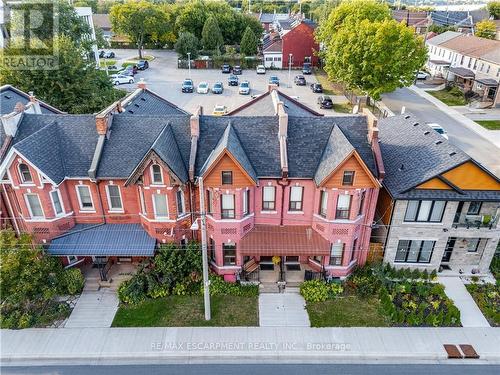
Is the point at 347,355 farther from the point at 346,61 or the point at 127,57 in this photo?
the point at 127,57

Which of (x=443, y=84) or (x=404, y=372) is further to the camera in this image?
(x=443, y=84)

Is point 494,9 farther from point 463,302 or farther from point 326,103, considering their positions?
point 463,302

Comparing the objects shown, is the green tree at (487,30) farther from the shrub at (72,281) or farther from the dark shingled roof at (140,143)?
the shrub at (72,281)

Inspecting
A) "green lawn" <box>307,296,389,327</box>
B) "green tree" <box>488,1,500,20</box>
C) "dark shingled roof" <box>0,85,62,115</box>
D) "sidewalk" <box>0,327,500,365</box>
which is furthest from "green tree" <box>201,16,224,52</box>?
"green tree" <box>488,1,500,20</box>

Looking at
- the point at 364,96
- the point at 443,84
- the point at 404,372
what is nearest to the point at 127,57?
the point at 364,96

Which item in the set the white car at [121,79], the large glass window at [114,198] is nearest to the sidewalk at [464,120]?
the large glass window at [114,198]

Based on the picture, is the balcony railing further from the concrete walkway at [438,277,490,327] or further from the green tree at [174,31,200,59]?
the green tree at [174,31,200,59]
